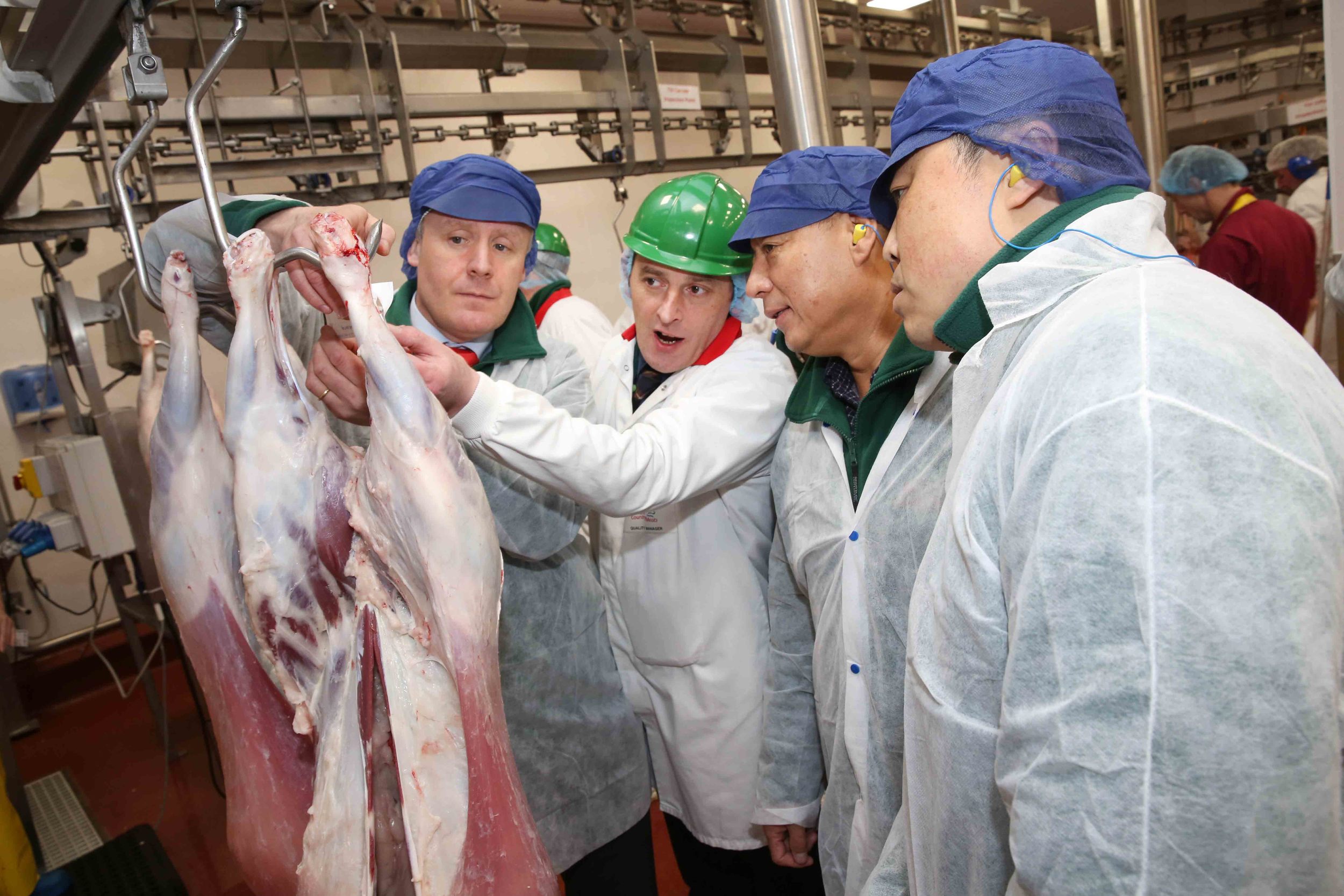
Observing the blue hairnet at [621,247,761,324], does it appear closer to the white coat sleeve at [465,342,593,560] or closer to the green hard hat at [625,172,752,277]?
the green hard hat at [625,172,752,277]

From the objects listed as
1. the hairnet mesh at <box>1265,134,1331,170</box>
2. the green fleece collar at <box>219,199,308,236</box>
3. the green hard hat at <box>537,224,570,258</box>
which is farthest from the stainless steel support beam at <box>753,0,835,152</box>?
the hairnet mesh at <box>1265,134,1331,170</box>

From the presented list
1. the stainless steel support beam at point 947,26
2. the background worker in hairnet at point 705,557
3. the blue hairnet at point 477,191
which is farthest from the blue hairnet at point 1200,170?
the blue hairnet at point 477,191

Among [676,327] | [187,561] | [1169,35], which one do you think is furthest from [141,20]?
[1169,35]

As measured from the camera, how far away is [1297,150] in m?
5.19

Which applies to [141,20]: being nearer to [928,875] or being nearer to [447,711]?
[447,711]

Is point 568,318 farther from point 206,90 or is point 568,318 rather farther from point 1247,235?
point 1247,235

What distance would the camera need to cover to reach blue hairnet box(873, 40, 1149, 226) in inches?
35.8

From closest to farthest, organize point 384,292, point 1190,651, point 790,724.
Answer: point 1190,651 → point 384,292 → point 790,724

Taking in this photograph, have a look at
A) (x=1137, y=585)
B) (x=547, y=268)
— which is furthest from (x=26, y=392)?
(x=1137, y=585)

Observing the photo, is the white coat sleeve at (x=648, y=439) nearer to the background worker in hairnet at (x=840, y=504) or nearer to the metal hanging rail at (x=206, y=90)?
the background worker in hairnet at (x=840, y=504)

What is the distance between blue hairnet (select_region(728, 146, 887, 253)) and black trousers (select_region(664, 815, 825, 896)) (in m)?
1.23

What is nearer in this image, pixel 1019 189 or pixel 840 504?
pixel 1019 189

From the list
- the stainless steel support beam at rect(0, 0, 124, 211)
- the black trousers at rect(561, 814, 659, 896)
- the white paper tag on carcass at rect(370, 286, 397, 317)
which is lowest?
the black trousers at rect(561, 814, 659, 896)

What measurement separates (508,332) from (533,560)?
43 centimetres
